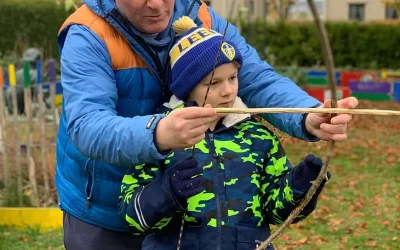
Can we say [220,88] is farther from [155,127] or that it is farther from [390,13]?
[390,13]

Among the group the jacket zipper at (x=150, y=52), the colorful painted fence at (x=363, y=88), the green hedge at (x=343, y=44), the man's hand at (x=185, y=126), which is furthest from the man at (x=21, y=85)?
the green hedge at (x=343, y=44)

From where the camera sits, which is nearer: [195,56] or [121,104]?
[195,56]

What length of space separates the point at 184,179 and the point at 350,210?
5786 mm

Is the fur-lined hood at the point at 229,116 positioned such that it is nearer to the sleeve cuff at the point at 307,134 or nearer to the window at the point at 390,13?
the sleeve cuff at the point at 307,134

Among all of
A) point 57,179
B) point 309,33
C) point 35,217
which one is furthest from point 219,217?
point 309,33

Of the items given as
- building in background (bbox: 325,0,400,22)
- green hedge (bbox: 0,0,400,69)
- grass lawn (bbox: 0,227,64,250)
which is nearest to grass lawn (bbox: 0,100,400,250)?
grass lawn (bbox: 0,227,64,250)

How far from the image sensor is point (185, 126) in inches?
77.5

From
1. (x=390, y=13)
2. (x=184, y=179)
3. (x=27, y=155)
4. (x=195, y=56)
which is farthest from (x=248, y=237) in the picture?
(x=390, y=13)

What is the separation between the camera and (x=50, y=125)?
7.63 m

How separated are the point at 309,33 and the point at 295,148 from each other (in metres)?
16.0

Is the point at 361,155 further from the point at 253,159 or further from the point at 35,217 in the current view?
the point at 253,159

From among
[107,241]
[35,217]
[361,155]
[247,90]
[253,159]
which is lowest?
[361,155]

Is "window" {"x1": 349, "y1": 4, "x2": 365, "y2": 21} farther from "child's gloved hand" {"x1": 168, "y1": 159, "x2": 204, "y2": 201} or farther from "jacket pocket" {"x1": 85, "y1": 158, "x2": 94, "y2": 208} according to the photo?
"child's gloved hand" {"x1": 168, "y1": 159, "x2": 204, "y2": 201}

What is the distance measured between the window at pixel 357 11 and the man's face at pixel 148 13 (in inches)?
1560
